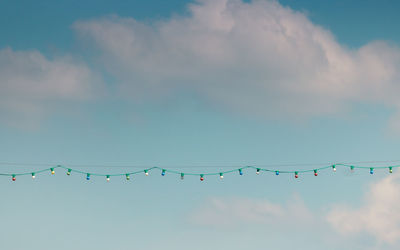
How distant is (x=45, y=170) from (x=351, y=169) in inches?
543

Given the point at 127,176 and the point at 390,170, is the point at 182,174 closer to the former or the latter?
the point at 127,176

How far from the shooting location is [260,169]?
28.3 m

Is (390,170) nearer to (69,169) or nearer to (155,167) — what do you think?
Result: (155,167)

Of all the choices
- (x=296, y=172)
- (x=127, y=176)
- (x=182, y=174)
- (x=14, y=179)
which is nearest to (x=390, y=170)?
(x=296, y=172)

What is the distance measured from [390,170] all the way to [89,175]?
535 inches

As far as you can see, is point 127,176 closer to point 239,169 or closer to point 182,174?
point 182,174

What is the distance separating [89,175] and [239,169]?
6831mm

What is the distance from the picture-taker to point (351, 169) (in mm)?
28344

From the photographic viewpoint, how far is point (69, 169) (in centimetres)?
2825

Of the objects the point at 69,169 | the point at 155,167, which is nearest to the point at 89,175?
the point at 69,169

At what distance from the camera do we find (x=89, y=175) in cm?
2845

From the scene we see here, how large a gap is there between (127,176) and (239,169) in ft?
16.8

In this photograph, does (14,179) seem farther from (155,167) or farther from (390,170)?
(390,170)

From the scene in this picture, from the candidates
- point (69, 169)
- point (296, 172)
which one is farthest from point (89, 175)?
point (296, 172)
